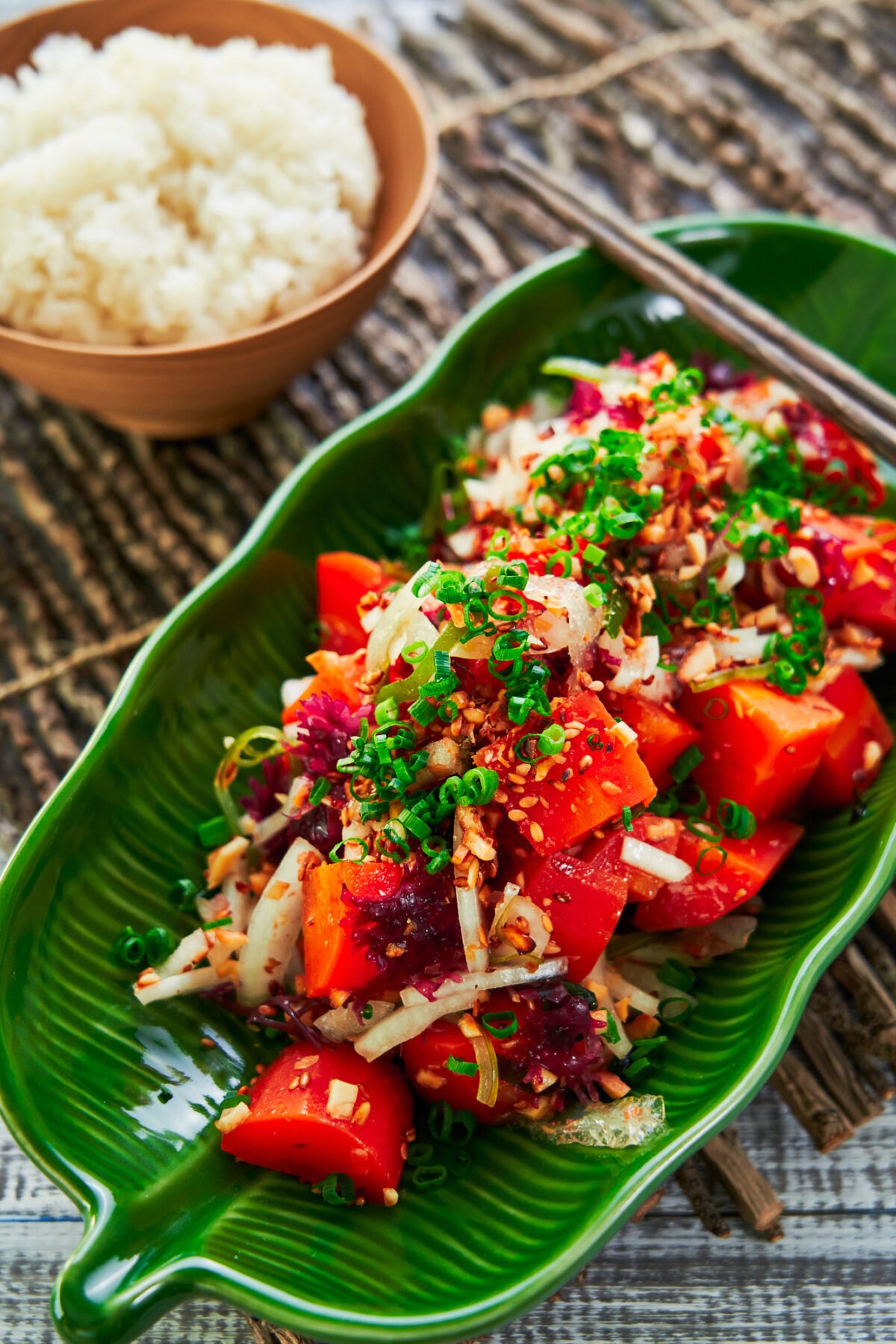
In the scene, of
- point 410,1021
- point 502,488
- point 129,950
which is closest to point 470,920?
point 410,1021

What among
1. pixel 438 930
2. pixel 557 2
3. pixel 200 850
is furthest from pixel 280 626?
pixel 557 2

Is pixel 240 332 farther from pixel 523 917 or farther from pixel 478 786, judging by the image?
pixel 523 917

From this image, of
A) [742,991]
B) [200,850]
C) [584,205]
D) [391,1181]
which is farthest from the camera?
[584,205]

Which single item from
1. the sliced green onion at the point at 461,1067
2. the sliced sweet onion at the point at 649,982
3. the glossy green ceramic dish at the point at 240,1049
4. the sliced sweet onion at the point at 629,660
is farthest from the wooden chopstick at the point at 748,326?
the sliced green onion at the point at 461,1067

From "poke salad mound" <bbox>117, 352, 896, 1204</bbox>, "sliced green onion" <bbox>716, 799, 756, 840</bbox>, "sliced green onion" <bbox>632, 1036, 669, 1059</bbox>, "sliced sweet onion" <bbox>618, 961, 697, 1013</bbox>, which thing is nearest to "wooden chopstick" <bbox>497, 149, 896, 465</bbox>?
"poke salad mound" <bbox>117, 352, 896, 1204</bbox>

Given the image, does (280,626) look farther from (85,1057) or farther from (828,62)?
(828,62)

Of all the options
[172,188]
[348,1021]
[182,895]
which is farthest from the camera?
[172,188]
